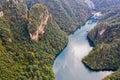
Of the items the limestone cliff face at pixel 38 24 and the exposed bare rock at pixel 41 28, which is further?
the exposed bare rock at pixel 41 28

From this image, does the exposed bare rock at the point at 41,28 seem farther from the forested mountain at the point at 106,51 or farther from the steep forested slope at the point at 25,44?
the forested mountain at the point at 106,51

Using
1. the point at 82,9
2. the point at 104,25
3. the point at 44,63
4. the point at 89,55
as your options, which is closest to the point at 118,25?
the point at 104,25

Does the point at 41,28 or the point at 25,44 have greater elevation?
the point at 41,28

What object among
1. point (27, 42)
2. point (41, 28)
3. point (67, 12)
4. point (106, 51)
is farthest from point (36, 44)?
point (67, 12)

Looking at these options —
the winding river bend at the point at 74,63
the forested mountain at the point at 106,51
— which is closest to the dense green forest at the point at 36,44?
the forested mountain at the point at 106,51

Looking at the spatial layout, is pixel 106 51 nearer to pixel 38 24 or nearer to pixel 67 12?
pixel 38 24

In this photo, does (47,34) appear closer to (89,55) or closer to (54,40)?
(54,40)
